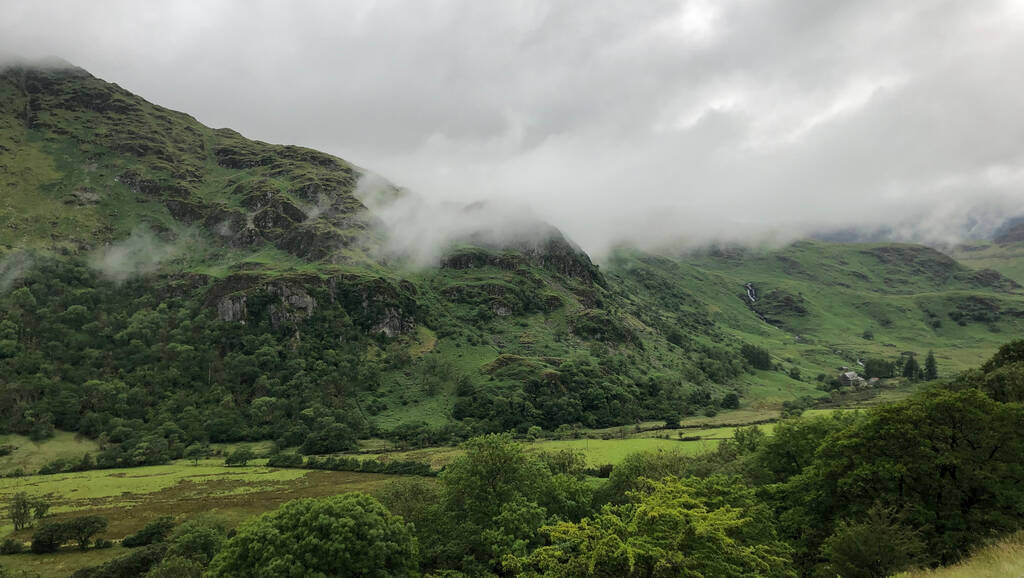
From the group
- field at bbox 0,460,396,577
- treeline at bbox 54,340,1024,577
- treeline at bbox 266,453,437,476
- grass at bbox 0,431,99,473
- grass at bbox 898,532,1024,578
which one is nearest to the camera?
grass at bbox 898,532,1024,578

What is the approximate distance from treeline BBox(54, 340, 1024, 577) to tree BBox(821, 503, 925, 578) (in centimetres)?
7

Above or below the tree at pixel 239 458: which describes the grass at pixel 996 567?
above

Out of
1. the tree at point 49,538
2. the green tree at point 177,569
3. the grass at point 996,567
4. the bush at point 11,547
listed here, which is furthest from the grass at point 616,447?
the bush at point 11,547

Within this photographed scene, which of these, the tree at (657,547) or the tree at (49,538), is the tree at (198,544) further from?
the tree at (657,547)

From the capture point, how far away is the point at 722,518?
24.1 meters

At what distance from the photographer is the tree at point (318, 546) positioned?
36.6 meters

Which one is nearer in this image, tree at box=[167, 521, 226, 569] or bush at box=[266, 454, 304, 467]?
tree at box=[167, 521, 226, 569]

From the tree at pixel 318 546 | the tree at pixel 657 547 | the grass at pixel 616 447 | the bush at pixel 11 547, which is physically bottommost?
the grass at pixel 616 447

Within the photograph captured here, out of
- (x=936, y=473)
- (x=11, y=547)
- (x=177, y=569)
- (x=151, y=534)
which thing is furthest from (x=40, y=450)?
(x=936, y=473)

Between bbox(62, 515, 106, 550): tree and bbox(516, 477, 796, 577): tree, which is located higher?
bbox(516, 477, 796, 577): tree

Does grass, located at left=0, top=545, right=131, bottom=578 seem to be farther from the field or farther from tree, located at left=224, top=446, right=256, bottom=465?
tree, located at left=224, top=446, right=256, bottom=465

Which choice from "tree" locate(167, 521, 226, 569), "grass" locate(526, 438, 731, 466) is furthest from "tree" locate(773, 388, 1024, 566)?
"grass" locate(526, 438, 731, 466)

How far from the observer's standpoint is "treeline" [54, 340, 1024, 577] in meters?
23.7

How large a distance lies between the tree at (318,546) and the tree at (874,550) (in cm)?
3261
